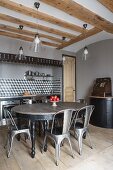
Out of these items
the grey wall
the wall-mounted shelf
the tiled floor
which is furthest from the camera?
the grey wall

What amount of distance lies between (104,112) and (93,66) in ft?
6.20

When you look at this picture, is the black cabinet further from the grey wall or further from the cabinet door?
the cabinet door

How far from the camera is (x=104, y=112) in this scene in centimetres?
448

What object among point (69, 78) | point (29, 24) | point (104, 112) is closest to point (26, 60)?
point (29, 24)

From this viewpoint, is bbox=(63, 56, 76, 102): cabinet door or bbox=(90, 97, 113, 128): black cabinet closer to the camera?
bbox=(90, 97, 113, 128): black cabinet

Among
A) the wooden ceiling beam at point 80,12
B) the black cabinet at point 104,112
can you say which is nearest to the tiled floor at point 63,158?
the black cabinet at point 104,112

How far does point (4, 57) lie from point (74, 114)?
9.50ft

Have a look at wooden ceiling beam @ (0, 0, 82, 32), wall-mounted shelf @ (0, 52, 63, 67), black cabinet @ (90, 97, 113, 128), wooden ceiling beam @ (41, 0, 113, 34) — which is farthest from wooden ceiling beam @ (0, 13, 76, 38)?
black cabinet @ (90, 97, 113, 128)

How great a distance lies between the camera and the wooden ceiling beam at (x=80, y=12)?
8.91 ft

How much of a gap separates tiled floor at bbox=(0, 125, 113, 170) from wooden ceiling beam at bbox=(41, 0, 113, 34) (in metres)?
2.77

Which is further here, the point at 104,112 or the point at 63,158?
the point at 104,112

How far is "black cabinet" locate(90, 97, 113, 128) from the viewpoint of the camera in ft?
14.5

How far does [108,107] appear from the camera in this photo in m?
4.43

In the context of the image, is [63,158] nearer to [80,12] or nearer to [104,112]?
[104,112]
